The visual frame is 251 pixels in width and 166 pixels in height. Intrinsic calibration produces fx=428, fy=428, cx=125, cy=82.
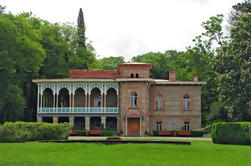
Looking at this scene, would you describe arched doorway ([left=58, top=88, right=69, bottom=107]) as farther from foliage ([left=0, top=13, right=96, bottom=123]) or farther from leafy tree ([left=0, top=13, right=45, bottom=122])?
leafy tree ([left=0, top=13, right=45, bottom=122])

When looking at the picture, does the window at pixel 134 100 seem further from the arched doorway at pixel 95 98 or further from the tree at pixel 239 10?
the tree at pixel 239 10

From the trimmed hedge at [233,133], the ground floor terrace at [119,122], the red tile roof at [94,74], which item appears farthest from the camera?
the red tile roof at [94,74]

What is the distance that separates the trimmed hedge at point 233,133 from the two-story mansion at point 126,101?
16.1m

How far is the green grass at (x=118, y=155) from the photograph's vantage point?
61.2 ft

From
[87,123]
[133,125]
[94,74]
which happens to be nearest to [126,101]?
[133,125]

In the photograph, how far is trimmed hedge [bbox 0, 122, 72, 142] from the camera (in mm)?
29234

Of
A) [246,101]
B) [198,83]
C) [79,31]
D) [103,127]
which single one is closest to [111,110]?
[103,127]

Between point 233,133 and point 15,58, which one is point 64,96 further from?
point 233,133

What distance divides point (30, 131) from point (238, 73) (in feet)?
71.7

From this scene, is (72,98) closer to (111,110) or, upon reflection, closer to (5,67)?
(111,110)

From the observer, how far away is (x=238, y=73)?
1670 inches

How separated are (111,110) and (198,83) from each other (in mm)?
10324

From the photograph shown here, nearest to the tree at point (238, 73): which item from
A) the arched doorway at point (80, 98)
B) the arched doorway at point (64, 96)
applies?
the arched doorway at point (80, 98)

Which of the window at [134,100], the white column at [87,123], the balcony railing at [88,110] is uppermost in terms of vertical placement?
the window at [134,100]
